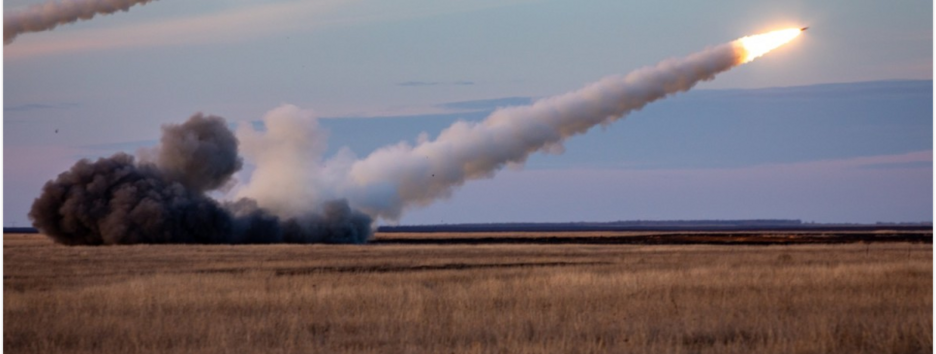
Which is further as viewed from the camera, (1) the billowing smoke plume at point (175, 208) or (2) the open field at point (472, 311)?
(1) the billowing smoke plume at point (175, 208)

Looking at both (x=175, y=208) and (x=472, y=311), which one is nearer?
(x=472, y=311)

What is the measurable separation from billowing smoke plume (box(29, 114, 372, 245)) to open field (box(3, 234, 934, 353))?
39.4 metres

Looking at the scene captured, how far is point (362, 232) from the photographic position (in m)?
82.2

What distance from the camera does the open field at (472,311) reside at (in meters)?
17.2

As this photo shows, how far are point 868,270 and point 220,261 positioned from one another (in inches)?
941

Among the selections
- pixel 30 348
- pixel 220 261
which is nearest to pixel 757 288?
pixel 30 348

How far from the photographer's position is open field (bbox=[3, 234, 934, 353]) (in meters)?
17.2

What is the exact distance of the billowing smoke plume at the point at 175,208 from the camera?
73.9 metres

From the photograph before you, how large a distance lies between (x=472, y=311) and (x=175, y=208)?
187 feet

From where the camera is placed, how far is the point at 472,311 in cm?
2162

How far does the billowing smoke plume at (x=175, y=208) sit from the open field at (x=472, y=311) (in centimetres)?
3938

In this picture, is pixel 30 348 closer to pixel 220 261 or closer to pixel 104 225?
pixel 220 261

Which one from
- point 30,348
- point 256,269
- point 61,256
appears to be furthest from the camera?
point 61,256

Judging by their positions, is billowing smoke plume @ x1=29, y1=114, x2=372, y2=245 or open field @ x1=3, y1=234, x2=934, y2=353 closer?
open field @ x1=3, y1=234, x2=934, y2=353
